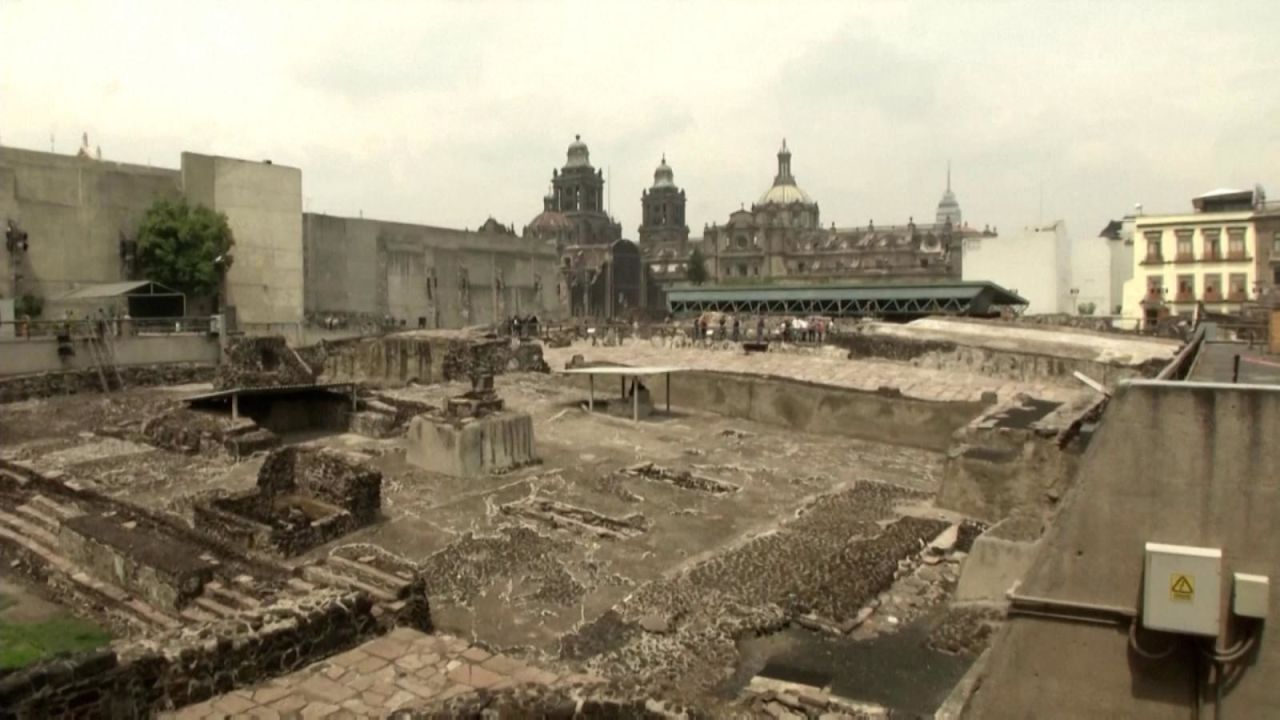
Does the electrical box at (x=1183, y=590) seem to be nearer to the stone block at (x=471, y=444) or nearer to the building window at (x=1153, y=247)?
the stone block at (x=471, y=444)

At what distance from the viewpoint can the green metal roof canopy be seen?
126 feet

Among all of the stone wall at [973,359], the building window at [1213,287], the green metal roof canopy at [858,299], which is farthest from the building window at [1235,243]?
the stone wall at [973,359]

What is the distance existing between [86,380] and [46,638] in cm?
1821

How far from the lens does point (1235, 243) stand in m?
38.4

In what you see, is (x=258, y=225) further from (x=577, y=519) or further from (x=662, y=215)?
(x=662, y=215)

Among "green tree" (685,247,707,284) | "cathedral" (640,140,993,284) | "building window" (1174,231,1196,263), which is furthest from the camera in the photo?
"green tree" (685,247,707,284)

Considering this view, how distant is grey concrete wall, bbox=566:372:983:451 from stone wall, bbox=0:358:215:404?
1370 cm

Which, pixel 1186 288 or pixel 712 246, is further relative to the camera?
pixel 712 246

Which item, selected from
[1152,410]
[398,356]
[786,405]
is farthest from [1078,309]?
[1152,410]

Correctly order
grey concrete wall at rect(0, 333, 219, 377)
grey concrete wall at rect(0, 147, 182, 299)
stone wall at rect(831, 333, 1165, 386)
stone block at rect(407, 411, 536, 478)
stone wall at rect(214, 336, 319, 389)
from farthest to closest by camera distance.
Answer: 1. grey concrete wall at rect(0, 147, 182, 299)
2. stone wall at rect(831, 333, 1165, 386)
3. grey concrete wall at rect(0, 333, 219, 377)
4. stone wall at rect(214, 336, 319, 389)
5. stone block at rect(407, 411, 536, 478)

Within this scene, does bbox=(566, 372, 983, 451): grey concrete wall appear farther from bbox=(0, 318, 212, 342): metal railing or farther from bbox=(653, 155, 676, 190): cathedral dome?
bbox=(653, 155, 676, 190): cathedral dome

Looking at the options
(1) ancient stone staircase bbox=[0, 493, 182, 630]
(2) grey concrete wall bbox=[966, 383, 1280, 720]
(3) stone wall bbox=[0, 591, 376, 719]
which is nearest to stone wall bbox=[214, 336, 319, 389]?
(1) ancient stone staircase bbox=[0, 493, 182, 630]

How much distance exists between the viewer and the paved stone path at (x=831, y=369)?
77.4 ft

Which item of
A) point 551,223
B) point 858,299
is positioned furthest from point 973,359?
point 551,223
